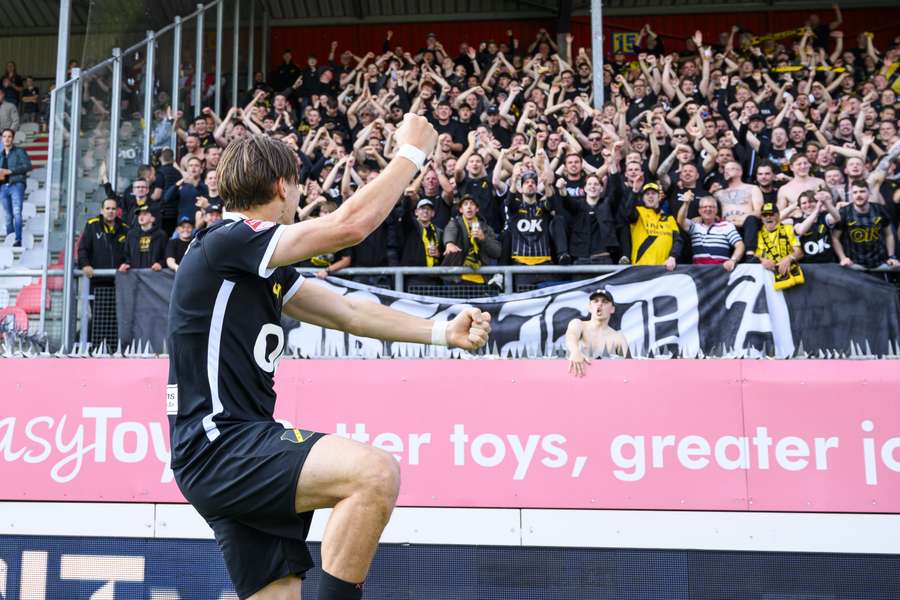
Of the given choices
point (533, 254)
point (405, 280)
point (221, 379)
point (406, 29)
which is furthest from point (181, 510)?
point (406, 29)

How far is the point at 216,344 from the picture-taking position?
282 centimetres

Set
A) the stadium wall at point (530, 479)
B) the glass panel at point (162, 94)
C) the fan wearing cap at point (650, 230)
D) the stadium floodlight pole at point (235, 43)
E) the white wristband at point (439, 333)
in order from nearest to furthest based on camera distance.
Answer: the white wristband at point (439, 333) < the stadium wall at point (530, 479) < the fan wearing cap at point (650, 230) < the glass panel at point (162, 94) < the stadium floodlight pole at point (235, 43)

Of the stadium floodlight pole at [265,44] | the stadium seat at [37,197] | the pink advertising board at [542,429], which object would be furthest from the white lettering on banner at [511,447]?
the stadium floodlight pole at [265,44]

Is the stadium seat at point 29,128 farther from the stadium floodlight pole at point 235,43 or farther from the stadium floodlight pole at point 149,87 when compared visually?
the stadium floodlight pole at point 149,87

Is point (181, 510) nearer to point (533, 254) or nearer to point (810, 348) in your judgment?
point (533, 254)

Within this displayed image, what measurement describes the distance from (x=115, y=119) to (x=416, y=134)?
30.3ft

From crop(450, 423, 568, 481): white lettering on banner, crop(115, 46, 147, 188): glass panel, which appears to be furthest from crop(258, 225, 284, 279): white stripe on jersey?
crop(115, 46, 147, 188): glass panel

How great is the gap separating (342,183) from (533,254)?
2677 millimetres

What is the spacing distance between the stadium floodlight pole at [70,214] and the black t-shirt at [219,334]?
632cm

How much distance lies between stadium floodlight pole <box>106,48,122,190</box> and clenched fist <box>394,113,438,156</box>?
8.74 m

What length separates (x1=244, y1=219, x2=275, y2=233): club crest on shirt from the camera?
9.08ft

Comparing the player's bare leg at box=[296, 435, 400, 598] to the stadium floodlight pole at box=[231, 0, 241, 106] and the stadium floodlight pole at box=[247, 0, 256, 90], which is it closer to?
the stadium floodlight pole at box=[231, 0, 241, 106]

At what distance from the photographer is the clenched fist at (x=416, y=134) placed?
2.78 meters

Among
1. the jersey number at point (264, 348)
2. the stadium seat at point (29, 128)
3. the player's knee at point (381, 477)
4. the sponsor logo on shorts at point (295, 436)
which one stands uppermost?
the stadium seat at point (29, 128)
